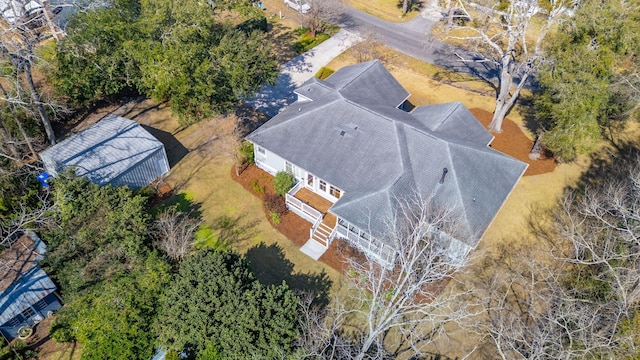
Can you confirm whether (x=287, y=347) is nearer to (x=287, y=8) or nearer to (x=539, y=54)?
(x=539, y=54)

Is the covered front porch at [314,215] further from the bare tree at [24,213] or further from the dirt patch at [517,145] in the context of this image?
the dirt patch at [517,145]

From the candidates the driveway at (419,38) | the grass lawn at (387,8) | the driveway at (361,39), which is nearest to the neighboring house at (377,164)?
the driveway at (361,39)

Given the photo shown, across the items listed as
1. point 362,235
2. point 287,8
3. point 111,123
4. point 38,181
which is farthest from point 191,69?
point 287,8

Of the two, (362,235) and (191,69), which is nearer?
(362,235)

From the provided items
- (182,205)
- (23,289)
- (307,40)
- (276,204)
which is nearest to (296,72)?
(307,40)

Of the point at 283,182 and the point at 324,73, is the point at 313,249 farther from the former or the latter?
the point at 324,73
